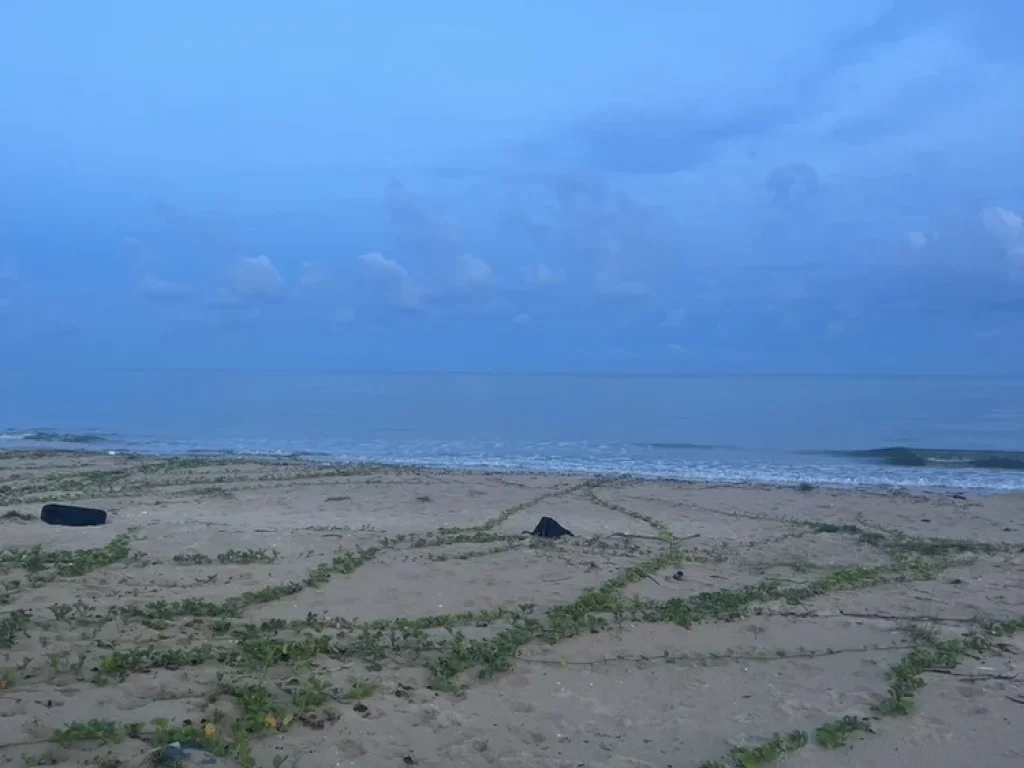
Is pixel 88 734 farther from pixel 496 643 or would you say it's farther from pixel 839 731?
pixel 839 731

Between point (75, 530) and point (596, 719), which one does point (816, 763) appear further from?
point (75, 530)

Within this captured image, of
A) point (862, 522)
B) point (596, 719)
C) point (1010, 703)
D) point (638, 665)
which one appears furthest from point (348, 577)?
point (862, 522)

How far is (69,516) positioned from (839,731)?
1180 cm

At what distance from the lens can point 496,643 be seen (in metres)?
7.04

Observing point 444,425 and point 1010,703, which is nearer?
point 1010,703

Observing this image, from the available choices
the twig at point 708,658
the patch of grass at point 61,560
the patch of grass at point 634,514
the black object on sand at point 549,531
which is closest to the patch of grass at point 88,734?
the twig at point 708,658

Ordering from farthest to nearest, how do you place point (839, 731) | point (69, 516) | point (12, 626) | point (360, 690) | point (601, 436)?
1. point (601, 436)
2. point (69, 516)
3. point (12, 626)
4. point (360, 690)
5. point (839, 731)

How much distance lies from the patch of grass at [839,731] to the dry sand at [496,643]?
52 millimetres

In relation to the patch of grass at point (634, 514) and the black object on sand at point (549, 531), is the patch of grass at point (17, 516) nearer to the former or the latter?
the black object on sand at point (549, 531)

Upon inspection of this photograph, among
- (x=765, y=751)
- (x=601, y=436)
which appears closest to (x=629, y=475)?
(x=601, y=436)

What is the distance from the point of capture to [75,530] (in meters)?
12.5

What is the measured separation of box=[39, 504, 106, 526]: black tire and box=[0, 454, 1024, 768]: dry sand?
0.77 ft

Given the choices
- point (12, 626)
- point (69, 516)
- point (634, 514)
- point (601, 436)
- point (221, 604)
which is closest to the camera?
point (12, 626)

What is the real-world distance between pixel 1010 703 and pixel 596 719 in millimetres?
3156
